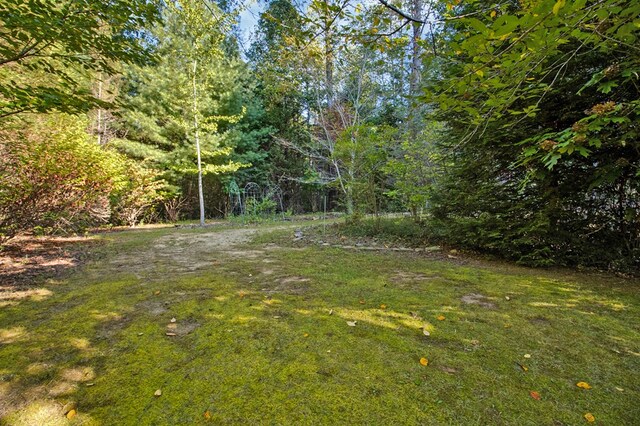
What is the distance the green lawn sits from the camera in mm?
1285

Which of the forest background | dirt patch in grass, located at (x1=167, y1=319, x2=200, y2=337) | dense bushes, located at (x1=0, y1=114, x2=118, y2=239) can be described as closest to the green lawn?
dirt patch in grass, located at (x1=167, y1=319, x2=200, y2=337)

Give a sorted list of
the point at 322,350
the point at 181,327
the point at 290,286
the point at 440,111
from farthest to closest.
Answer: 1. the point at 440,111
2. the point at 290,286
3. the point at 181,327
4. the point at 322,350

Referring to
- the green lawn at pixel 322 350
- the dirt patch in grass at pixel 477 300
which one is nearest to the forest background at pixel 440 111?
the green lawn at pixel 322 350

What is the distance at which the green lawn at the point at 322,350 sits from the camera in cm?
129

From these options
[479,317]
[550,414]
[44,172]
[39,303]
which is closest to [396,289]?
[479,317]

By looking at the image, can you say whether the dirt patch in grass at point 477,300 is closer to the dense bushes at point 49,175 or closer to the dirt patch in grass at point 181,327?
the dirt patch in grass at point 181,327

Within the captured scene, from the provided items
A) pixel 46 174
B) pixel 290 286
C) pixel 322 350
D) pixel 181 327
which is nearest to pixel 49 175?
pixel 46 174

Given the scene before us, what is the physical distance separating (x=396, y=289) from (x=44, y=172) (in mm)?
5104

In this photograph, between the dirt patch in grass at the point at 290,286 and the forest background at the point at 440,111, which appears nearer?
the forest background at the point at 440,111

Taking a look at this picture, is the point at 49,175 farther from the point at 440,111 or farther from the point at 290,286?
the point at 440,111

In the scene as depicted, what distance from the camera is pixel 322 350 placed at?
1746 mm

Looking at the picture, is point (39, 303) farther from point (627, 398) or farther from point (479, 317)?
point (627, 398)

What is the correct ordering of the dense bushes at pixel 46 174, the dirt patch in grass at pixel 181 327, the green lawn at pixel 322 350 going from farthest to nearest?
1. the dense bushes at pixel 46 174
2. the dirt patch in grass at pixel 181 327
3. the green lawn at pixel 322 350

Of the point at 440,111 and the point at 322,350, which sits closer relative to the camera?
the point at 322,350
